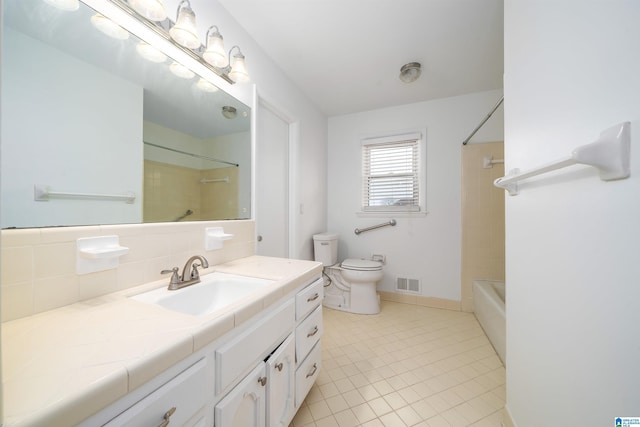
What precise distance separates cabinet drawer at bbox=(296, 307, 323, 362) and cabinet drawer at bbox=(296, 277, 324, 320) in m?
0.04

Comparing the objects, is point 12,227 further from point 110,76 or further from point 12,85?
point 110,76

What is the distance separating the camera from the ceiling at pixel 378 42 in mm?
1386

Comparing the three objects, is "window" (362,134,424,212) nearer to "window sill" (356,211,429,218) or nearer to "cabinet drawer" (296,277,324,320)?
"window sill" (356,211,429,218)

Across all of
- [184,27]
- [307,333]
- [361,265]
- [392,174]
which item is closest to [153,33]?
[184,27]

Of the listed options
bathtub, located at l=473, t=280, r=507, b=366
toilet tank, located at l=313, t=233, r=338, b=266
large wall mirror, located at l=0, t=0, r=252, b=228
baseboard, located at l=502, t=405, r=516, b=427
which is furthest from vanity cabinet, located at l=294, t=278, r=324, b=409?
bathtub, located at l=473, t=280, r=507, b=366

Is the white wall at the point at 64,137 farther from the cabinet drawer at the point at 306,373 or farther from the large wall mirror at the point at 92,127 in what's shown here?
the cabinet drawer at the point at 306,373

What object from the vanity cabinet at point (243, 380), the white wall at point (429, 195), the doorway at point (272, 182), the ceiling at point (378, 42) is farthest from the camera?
the white wall at point (429, 195)

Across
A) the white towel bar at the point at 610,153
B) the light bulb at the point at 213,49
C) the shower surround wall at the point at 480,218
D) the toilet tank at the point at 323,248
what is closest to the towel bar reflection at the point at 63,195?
the light bulb at the point at 213,49

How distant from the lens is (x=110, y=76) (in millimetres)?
856

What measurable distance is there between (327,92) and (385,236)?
1700 millimetres

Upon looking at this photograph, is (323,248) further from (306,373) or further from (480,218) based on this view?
(480,218)

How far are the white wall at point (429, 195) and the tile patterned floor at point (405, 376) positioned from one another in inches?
21.2

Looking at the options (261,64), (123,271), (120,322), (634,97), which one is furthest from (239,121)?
(634,97)

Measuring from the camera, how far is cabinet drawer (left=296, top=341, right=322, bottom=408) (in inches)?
41.6
